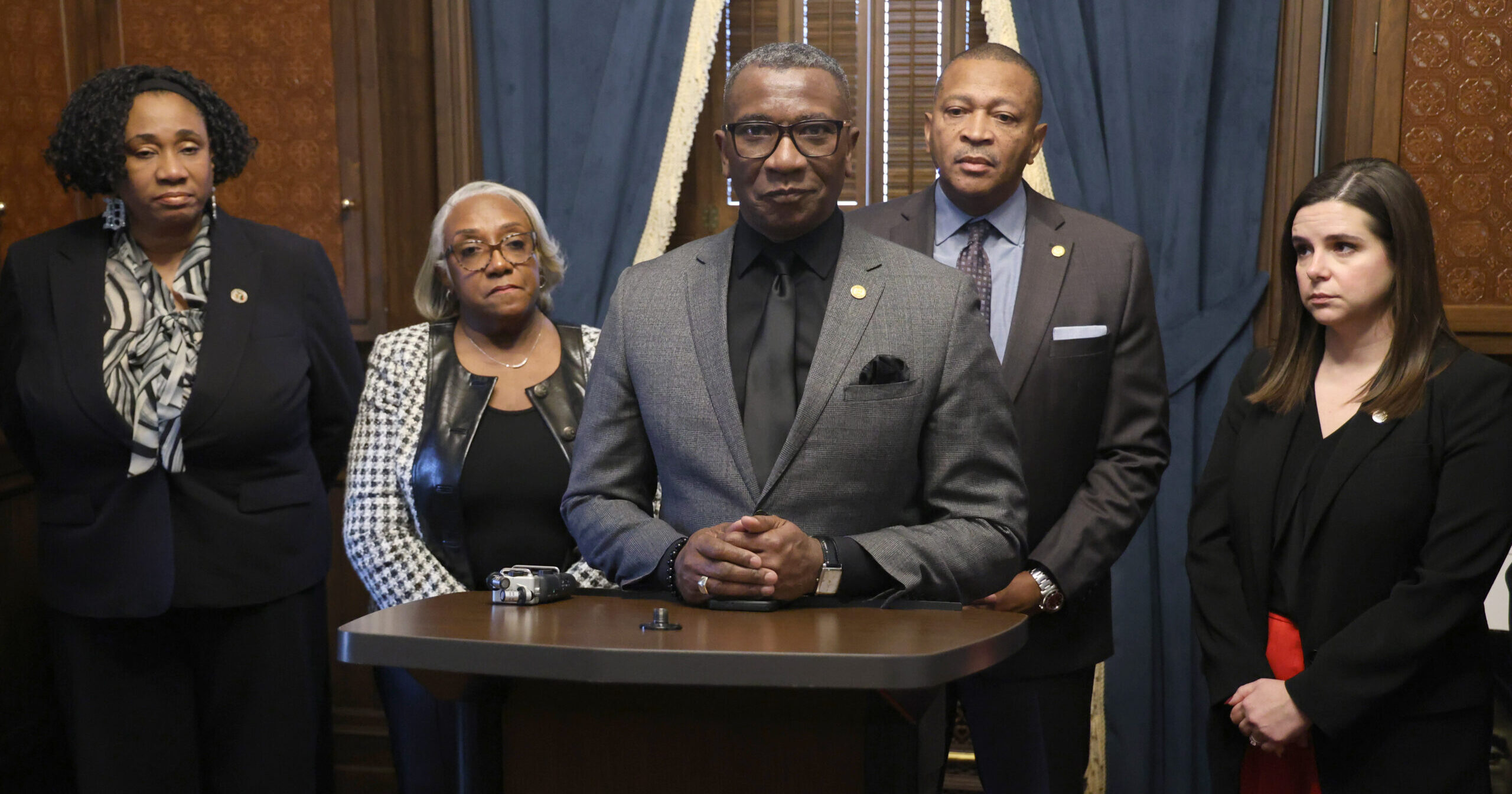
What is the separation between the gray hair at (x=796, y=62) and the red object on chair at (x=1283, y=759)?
1.11 metres

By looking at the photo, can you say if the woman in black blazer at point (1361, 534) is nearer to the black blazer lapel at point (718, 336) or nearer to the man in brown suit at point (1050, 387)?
the man in brown suit at point (1050, 387)

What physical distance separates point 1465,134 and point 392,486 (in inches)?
103

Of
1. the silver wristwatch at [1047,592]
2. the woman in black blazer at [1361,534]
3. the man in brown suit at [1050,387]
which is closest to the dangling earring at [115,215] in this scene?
the man in brown suit at [1050,387]

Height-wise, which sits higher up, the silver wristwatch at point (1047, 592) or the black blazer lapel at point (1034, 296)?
the black blazer lapel at point (1034, 296)

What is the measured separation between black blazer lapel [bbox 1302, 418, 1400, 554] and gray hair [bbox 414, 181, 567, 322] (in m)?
1.45

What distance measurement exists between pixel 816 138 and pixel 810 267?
18 centimetres

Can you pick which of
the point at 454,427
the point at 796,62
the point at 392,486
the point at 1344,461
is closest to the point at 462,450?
the point at 454,427

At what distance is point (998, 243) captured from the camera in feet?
7.45

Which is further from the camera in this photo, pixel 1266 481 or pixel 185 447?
pixel 185 447

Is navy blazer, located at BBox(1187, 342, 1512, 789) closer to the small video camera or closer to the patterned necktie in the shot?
the patterned necktie

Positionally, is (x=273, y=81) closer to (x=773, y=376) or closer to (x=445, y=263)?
(x=445, y=263)

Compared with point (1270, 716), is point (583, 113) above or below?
above

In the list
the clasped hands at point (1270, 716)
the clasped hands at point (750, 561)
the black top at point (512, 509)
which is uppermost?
the clasped hands at point (750, 561)

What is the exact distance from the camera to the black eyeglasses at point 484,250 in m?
2.36
